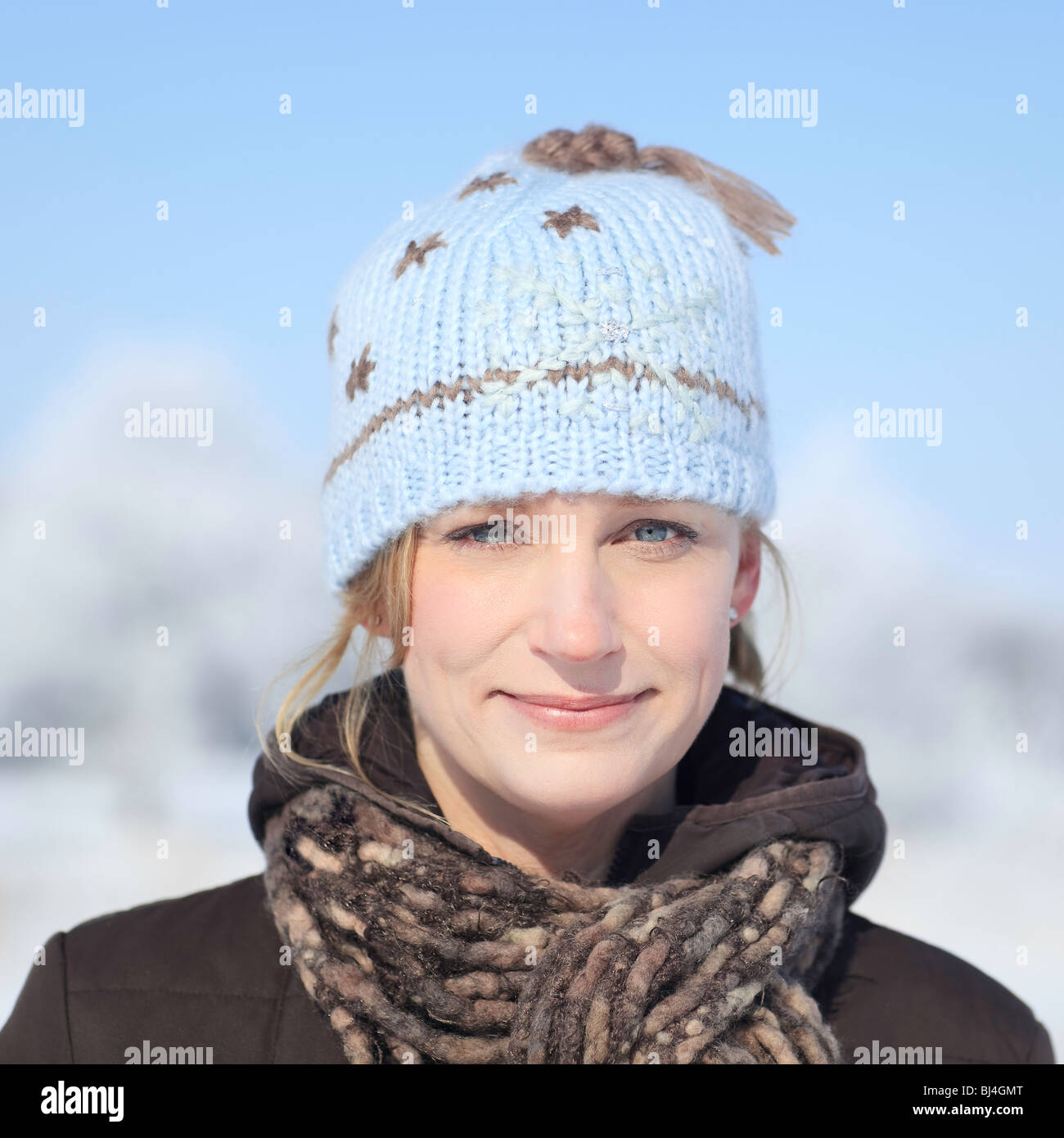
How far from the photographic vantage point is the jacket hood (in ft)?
6.93

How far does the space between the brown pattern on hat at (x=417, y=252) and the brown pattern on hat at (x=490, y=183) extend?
18 cm

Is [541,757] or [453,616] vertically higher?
[453,616]

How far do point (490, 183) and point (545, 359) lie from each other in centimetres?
57

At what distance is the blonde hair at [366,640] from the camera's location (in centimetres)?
205

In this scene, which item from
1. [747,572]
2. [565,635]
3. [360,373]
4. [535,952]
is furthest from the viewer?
[747,572]

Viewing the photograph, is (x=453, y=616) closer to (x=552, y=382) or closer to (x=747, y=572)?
(x=552, y=382)

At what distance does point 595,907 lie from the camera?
6.50 ft

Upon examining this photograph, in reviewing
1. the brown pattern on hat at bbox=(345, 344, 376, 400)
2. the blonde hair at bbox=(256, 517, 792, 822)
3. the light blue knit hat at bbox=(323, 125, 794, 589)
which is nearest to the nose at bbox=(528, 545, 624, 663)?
the light blue knit hat at bbox=(323, 125, 794, 589)

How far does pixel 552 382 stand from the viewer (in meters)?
1.89

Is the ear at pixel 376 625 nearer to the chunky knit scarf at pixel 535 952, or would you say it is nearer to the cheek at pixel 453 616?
the cheek at pixel 453 616

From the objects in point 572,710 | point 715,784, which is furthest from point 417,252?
point 715,784

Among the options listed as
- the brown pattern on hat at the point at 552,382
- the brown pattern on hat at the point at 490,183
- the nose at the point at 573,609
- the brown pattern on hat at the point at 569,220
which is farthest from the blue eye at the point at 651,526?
the brown pattern on hat at the point at 490,183

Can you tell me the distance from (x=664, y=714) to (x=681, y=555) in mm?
296

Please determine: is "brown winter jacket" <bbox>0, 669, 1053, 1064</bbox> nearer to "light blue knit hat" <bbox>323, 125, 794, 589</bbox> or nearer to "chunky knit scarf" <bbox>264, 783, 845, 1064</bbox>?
"chunky knit scarf" <bbox>264, 783, 845, 1064</bbox>
